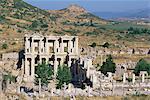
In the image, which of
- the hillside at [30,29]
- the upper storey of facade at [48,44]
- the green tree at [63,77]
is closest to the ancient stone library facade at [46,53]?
the upper storey of facade at [48,44]

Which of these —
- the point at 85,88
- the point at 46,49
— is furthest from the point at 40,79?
the point at 46,49

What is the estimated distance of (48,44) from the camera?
60.7m

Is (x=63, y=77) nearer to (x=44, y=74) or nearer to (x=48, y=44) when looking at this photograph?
(x=44, y=74)

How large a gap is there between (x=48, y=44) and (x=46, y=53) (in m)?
1.27

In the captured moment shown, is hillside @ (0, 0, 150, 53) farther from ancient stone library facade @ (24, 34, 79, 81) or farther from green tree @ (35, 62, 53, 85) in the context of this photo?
green tree @ (35, 62, 53, 85)

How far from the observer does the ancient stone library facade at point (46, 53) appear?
59.8 m

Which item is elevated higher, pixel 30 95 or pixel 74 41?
pixel 74 41

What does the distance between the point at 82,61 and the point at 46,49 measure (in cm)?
613

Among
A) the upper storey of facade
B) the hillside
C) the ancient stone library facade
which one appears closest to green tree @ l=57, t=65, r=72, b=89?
the ancient stone library facade

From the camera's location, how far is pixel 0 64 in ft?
210

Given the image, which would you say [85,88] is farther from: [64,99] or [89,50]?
[89,50]

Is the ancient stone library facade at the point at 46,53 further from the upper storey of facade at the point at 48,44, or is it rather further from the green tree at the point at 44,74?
the green tree at the point at 44,74

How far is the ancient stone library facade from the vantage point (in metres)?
59.8

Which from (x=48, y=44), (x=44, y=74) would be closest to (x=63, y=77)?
(x=44, y=74)
